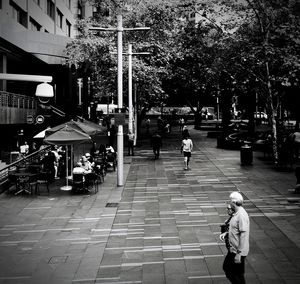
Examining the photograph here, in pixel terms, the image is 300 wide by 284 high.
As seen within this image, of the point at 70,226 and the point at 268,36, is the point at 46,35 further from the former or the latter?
the point at 70,226

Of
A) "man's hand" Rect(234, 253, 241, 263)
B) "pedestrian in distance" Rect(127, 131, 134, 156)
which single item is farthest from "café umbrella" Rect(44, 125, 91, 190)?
"pedestrian in distance" Rect(127, 131, 134, 156)

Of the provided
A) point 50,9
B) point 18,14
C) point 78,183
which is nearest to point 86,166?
point 78,183

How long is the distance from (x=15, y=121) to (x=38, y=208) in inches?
663

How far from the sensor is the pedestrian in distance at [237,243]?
6.51m

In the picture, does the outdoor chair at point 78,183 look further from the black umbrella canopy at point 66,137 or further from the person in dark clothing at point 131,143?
the person in dark clothing at point 131,143

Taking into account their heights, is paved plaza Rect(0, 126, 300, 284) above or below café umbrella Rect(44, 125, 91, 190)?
below

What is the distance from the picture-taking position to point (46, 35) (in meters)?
34.0

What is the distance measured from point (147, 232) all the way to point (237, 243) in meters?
4.76

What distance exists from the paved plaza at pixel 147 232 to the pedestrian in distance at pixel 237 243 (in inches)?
52.6

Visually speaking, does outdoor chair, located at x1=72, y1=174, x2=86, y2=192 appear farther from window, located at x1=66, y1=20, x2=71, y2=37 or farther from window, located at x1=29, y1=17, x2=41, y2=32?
window, located at x1=66, y1=20, x2=71, y2=37

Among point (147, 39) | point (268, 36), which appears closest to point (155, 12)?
point (147, 39)

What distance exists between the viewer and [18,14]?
34.0 metres

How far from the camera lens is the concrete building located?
29.3m

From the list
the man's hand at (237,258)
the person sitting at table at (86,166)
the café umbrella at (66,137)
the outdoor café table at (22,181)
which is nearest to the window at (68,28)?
the person sitting at table at (86,166)
